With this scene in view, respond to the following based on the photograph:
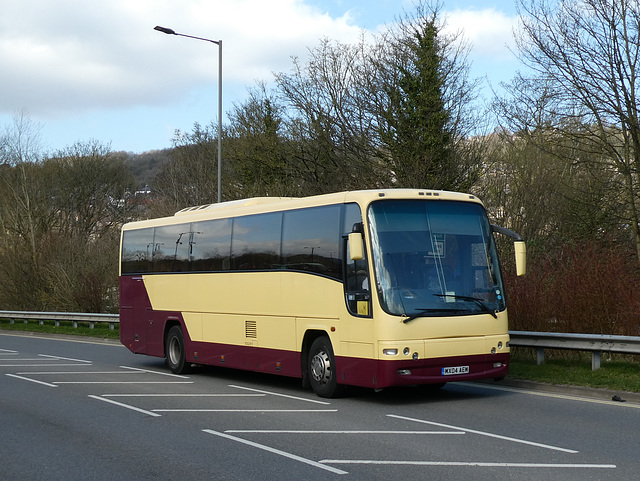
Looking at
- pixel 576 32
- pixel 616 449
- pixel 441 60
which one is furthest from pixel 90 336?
pixel 616 449

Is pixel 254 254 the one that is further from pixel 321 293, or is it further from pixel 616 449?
pixel 616 449

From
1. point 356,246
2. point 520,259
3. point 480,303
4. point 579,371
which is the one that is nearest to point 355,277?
point 356,246

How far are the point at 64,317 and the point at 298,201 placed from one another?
23599 millimetres

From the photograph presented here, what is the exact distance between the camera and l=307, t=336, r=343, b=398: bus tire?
13188 millimetres

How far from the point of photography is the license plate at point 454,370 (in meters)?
12.4

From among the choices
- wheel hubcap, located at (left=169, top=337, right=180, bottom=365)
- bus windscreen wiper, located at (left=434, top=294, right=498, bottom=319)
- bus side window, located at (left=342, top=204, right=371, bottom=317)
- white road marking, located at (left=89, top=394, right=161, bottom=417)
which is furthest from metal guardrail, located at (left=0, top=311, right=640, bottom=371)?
wheel hubcap, located at (left=169, top=337, right=180, bottom=365)

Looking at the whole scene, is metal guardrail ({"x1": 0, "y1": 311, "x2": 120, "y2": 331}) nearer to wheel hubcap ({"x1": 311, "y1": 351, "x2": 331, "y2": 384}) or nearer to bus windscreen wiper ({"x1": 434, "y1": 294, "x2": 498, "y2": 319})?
wheel hubcap ({"x1": 311, "y1": 351, "x2": 331, "y2": 384})

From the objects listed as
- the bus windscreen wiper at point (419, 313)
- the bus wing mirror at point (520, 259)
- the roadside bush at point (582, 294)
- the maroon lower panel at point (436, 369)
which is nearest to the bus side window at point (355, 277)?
the bus windscreen wiper at point (419, 313)

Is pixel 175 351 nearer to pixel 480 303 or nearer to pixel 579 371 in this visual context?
pixel 480 303

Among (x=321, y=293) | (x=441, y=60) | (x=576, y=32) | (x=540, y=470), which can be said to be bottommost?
(x=540, y=470)

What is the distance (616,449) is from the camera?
8633mm

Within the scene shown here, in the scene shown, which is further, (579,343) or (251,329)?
(251,329)

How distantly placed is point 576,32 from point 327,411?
45.1 ft

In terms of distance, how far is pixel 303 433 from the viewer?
995cm
